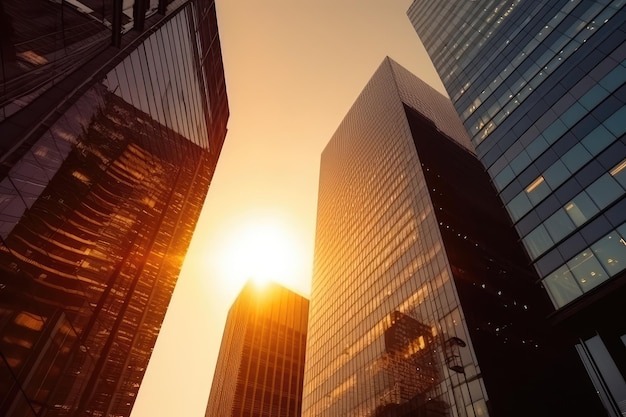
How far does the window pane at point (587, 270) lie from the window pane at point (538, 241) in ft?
8.89

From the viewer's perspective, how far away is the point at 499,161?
127ft

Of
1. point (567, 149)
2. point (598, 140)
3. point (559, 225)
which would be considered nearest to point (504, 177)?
point (567, 149)

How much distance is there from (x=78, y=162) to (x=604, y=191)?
3270 centimetres

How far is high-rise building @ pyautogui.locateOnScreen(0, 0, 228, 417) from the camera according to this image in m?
12.8

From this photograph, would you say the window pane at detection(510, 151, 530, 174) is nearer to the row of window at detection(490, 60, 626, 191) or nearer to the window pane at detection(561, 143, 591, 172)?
the row of window at detection(490, 60, 626, 191)

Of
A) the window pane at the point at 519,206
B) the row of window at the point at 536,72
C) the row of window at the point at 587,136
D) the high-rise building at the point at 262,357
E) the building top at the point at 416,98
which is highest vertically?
the building top at the point at 416,98

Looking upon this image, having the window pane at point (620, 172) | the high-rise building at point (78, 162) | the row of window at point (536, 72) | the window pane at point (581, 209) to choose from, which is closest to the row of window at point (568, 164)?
the window pane at point (620, 172)

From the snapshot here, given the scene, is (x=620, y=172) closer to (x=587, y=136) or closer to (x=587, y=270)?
(x=587, y=136)

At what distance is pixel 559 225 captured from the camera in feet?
95.7

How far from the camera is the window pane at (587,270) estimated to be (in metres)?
24.8

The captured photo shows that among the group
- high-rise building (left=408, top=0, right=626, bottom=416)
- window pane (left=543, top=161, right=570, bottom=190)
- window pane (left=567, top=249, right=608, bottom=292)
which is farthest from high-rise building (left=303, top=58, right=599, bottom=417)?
window pane (left=543, top=161, right=570, bottom=190)

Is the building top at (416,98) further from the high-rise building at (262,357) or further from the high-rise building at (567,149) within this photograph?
the high-rise building at (262,357)

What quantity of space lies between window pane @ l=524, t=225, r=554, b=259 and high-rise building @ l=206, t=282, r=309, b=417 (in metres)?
108

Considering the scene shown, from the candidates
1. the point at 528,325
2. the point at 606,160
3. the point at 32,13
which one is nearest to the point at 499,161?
the point at 606,160
